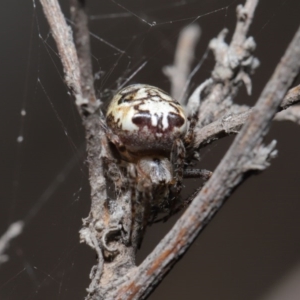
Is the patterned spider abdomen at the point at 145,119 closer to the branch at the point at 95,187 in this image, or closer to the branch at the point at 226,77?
the branch at the point at 226,77

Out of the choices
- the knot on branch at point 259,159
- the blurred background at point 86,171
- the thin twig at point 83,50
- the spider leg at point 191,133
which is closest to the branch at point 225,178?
the knot on branch at point 259,159

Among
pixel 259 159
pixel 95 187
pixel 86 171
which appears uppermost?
pixel 259 159

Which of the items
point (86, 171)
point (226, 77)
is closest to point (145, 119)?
point (226, 77)

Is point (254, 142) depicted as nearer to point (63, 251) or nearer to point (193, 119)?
point (193, 119)

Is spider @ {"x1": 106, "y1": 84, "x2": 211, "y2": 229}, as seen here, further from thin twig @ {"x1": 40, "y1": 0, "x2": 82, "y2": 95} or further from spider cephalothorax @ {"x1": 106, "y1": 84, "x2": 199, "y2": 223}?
thin twig @ {"x1": 40, "y1": 0, "x2": 82, "y2": 95}

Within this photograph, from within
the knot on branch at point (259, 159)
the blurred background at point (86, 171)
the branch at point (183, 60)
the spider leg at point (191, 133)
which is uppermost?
the knot on branch at point (259, 159)

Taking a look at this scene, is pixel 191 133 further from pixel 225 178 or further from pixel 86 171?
pixel 86 171

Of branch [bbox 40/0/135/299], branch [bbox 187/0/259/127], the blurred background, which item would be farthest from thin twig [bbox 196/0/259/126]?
the blurred background
